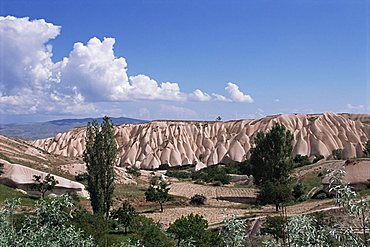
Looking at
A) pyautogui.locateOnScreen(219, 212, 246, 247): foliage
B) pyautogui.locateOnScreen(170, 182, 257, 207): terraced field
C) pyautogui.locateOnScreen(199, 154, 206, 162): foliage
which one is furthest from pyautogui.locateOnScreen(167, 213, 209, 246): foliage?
pyautogui.locateOnScreen(199, 154, 206, 162): foliage

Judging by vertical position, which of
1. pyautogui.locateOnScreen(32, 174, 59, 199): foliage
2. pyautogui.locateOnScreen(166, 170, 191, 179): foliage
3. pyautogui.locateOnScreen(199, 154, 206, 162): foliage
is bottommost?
pyautogui.locateOnScreen(166, 170, 191, 179): foliage

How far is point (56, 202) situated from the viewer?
7004 millimetres

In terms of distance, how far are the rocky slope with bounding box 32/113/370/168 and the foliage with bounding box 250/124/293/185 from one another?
1342 inches

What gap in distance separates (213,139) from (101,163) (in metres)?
63.5

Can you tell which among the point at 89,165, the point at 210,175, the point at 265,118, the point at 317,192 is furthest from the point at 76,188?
the point at 265,118

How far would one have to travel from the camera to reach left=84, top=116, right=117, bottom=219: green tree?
25906 millimetres

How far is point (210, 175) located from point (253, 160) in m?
17.4

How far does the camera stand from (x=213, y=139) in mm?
88688

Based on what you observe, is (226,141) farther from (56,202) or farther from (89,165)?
(56,202)

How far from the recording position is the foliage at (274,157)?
3994 centimetres

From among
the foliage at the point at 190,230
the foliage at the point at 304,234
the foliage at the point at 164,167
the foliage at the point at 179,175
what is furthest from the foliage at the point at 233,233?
the foliage at the point at 164,167

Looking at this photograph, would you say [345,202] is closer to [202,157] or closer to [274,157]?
[274,157]

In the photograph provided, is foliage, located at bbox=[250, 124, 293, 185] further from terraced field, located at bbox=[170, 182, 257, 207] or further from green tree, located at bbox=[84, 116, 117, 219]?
green tree, located at bbox=[84, 116, 117, 219]

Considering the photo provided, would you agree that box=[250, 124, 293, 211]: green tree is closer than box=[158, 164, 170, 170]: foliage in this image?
Yes
